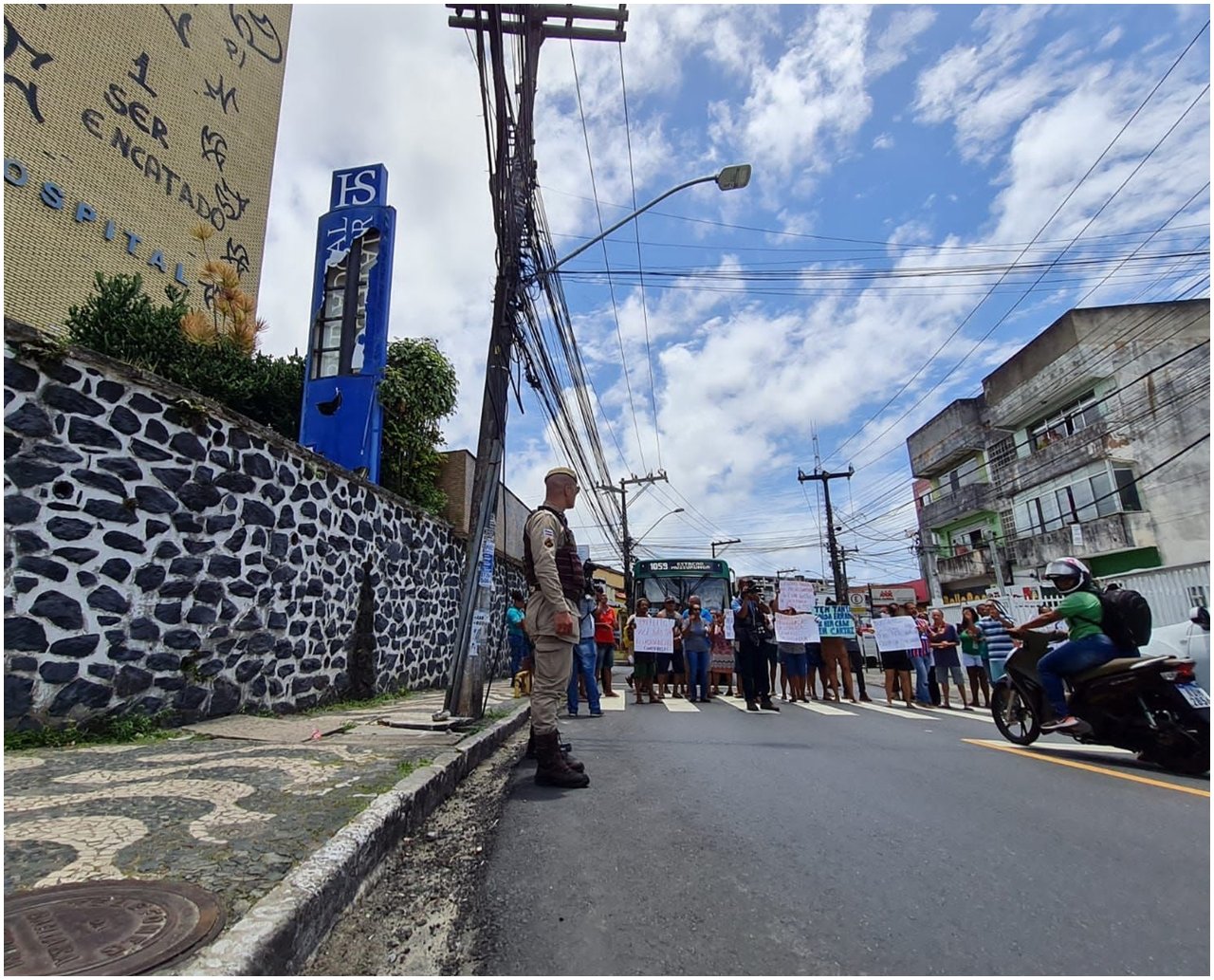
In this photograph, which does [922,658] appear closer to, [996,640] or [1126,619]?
[996,640]

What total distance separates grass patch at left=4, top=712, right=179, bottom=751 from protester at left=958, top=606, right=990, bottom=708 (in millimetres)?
10209

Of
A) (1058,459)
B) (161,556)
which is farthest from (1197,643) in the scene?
(1058,459)

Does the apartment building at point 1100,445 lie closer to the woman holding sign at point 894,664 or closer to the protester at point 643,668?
the woman holding sign at point 894,664

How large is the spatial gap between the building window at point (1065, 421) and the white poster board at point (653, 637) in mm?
20011

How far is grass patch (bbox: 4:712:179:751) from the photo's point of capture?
13.7 feet

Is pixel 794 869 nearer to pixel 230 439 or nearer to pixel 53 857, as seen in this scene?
pixel 53 857

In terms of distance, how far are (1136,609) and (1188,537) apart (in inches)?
896

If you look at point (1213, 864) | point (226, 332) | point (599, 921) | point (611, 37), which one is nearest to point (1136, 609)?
point (1213, 864)

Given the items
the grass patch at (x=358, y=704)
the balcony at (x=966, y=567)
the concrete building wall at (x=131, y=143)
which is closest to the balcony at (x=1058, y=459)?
the balcony at (x=966, y=567)

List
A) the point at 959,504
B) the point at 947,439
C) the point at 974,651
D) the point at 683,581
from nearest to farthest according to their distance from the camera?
the point at 974,651 < the point at 683,581 < the point at 959,504 < the point at 947,439

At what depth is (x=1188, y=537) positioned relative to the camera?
21.7m

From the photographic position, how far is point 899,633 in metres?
10.4

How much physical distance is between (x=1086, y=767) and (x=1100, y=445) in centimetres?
2382

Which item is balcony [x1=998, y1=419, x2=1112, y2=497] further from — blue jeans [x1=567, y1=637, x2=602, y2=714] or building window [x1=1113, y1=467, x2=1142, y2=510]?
blue jeans [x1=567, y1=637, x2=602, y2=714]
